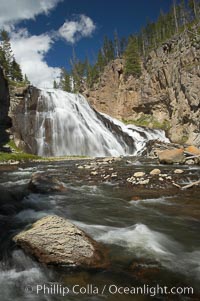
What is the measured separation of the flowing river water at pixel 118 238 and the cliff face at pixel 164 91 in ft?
117

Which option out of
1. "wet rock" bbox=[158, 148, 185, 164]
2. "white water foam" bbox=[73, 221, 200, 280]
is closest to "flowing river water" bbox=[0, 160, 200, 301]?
"white water foam" bbox=[73, 221, 200, 280]

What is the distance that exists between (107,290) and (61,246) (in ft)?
5.22

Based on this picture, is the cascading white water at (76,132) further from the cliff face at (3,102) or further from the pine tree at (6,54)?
the pine tree at (6,54)

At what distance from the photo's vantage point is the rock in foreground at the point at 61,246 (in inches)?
258

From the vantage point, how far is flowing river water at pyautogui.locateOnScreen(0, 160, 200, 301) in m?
5.83

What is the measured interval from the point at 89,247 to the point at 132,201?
20.4 feet

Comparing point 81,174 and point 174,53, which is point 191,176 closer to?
point 81,174

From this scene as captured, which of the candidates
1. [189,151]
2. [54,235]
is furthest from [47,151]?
[54,235]

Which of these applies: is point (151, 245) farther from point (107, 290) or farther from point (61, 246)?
point (61, 246)

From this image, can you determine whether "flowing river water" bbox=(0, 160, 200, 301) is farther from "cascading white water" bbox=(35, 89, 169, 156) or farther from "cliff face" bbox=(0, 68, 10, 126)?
"cliff face" bbox=(0, 68, 10, 126)

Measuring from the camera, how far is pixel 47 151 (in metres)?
44.7

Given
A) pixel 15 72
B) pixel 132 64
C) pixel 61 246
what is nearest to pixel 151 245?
pixel 61 246


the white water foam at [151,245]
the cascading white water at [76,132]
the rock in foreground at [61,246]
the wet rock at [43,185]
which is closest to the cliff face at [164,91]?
the cascading white water at [76,132]

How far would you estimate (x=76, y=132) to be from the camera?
47.2 m
